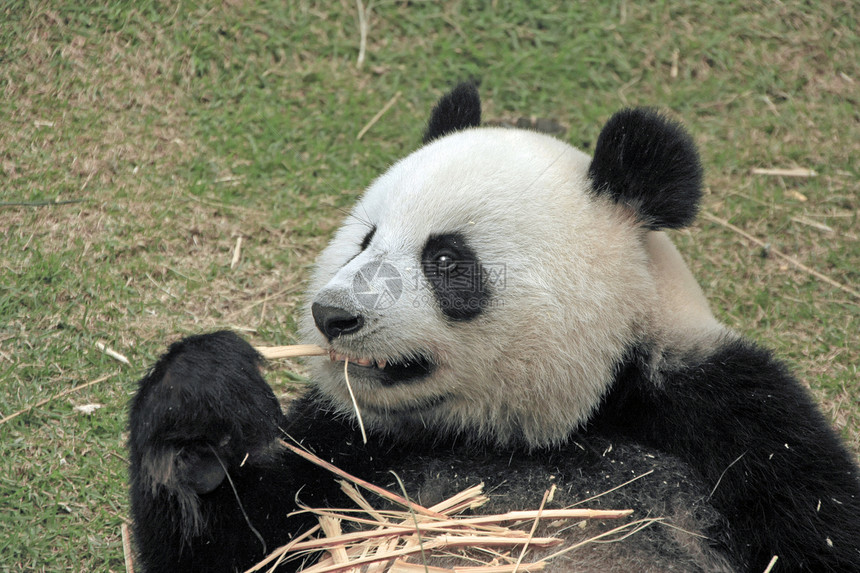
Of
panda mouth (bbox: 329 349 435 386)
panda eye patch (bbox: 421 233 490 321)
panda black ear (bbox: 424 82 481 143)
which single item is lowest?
panda mouth (bbox: 329 349 435 386)

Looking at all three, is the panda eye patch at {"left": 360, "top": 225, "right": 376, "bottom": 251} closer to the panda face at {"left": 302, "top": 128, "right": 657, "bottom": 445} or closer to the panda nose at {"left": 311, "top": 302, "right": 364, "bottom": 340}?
the panda face at {"left": 302, "top": 128, "right": 657, "bottom": 445}

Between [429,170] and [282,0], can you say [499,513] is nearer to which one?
[429,170]

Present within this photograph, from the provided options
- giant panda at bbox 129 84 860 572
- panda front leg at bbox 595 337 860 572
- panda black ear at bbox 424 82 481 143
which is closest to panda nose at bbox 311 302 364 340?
giant panda at bbox 129 84 860 572

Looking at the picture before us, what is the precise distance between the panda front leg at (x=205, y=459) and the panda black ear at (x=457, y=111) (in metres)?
1.32

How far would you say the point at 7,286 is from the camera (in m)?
3.95

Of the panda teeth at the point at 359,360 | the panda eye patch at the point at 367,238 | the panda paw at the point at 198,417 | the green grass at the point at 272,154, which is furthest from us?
the green grass at the point at 272,154

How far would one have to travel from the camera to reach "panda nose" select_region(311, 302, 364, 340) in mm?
2430

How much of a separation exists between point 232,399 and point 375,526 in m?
0.65

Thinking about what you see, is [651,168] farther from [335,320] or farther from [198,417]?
[198,417]

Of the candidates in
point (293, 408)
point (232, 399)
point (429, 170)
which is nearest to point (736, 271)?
point (429, 170)

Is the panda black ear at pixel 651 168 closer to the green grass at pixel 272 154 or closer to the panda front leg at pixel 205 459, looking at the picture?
the panda front leg at pixel 205 459

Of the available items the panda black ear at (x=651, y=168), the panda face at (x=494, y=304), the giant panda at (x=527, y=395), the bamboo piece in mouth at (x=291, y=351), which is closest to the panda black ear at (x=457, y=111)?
the giant panda at (x=527, y=395)

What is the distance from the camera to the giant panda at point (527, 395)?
8.00 feet

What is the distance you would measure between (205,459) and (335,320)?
0.56 metres
